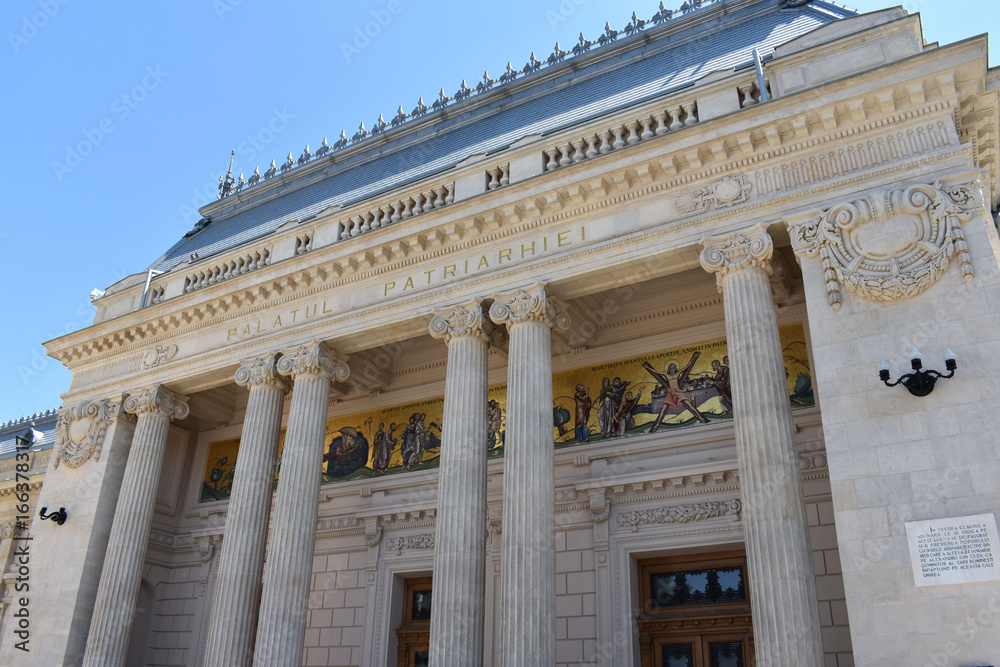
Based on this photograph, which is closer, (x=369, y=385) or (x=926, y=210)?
(x=926, y=210)

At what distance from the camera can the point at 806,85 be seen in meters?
12.0

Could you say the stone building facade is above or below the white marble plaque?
above

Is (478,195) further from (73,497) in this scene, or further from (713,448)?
(73,497)

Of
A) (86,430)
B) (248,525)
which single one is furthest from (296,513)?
(86,430)

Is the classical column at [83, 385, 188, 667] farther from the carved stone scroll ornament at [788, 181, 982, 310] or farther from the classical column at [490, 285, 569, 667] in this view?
the carved stone scroll ornament at [788, 181, 982, 310]

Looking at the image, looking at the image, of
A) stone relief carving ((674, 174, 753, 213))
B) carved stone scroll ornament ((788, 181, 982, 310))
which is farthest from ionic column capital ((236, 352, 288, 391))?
carved stone scroll ornament ((788, 181, 982, 310))

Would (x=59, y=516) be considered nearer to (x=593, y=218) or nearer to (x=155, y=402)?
(x=155, y=402)

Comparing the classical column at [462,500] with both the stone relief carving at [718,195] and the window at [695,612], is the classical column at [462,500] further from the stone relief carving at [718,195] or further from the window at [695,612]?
the stone relief carving at [718,195]

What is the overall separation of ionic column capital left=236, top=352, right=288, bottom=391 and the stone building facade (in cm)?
7

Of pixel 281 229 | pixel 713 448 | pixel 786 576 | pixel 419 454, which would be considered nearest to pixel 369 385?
pixel 419 454

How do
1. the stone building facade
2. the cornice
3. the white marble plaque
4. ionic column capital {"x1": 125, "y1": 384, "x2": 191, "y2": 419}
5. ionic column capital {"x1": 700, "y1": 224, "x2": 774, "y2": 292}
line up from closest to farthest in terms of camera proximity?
1. the white marble plaque
2. the stone building facade
3. ionic column capital {"x1": 700, "y1": 224, "x2": 774, "y2": 292}
4. the cornice
5. ionic column capital {"x1": 125, "y1": 384, "x2": 191, "y2": 419}

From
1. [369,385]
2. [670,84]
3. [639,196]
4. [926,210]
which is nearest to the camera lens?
[926,210]

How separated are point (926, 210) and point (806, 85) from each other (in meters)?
2.82

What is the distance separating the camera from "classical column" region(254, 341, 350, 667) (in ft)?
43.2
